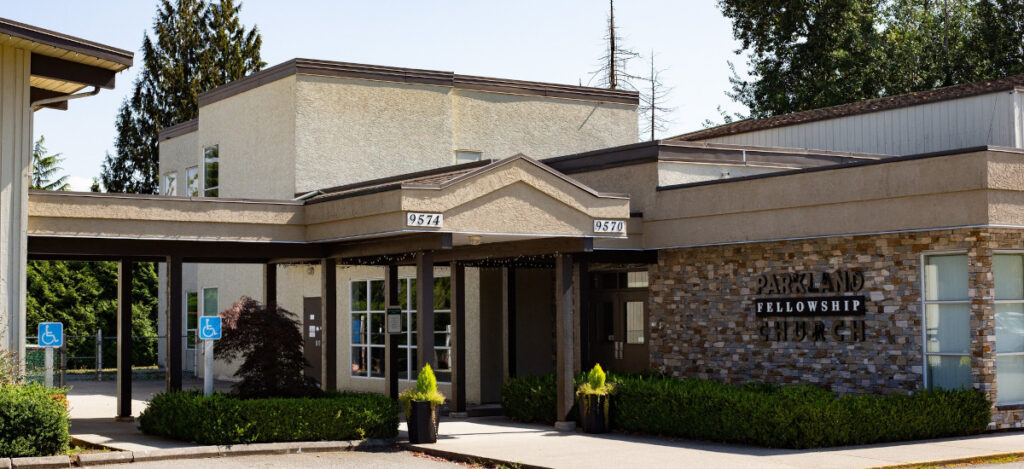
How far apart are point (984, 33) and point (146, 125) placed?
3444 cm

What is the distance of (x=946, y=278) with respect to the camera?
17.0 meters

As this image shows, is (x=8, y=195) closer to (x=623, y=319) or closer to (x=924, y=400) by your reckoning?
(x=623, y=319)

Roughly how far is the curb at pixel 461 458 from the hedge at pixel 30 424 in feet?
15.2

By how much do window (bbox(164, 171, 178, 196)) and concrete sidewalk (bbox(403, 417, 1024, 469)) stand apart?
1985cm

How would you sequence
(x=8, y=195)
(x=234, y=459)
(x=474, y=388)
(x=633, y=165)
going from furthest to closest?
(x=474, y=388) < (x=633, y=165) < (x=8, y=195) < (x=234, y=459)

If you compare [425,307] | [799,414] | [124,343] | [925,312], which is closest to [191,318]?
[124,343]

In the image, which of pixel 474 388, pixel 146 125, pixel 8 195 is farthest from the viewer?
pixel 146 125

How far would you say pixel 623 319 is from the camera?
22.1m

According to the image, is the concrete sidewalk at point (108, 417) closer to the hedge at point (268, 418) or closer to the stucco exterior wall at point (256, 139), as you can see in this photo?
the hedge at point (268, 418)

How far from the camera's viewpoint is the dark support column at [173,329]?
18000mm

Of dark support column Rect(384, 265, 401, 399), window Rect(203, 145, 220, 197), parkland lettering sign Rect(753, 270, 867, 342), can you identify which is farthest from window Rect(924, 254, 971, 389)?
window Rect(203, 145, 220, 197)

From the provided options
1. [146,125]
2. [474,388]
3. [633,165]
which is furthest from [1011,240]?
[146,125]

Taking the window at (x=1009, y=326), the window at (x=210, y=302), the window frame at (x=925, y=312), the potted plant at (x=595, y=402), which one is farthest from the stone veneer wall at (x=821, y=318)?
the window at (x=210, y=302)

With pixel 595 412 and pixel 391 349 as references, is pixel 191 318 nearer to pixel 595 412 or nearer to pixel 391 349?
pixel 391 349
